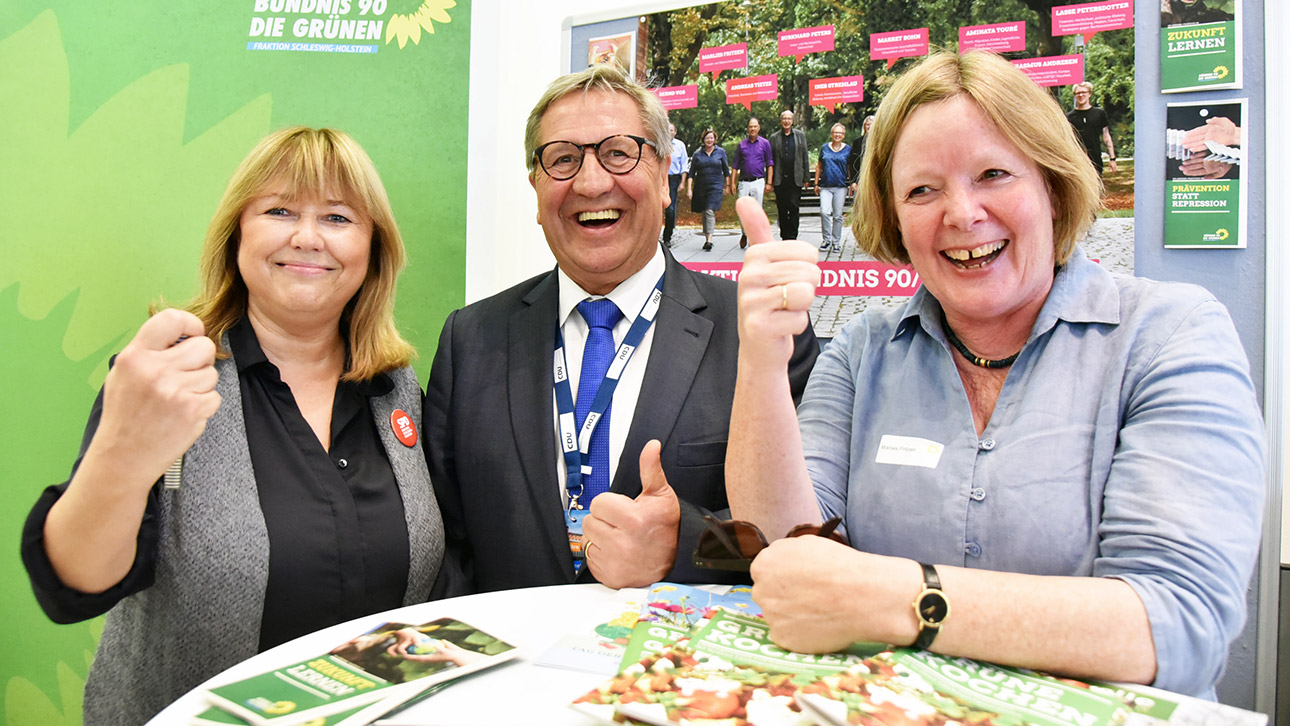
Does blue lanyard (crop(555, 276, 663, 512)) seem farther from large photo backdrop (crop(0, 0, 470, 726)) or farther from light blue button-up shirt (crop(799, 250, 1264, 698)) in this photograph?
large photo backdrop (crop(0, 0, 470, 726))

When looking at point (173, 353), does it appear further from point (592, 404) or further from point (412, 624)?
point (592, 404)

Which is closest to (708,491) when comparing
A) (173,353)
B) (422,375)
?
(173,353)

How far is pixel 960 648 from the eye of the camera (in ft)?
3.48

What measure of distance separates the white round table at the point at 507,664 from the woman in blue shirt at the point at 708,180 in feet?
6.72

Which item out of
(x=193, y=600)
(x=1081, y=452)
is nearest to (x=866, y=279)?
(x=1081, y=452)

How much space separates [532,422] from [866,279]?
1.51 m

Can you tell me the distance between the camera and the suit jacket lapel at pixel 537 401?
1.97m

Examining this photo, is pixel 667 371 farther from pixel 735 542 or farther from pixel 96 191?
pixel 96 191

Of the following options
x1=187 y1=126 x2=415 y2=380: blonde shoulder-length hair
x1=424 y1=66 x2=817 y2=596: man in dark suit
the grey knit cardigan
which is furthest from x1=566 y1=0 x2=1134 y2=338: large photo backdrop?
the grey knit cardigan

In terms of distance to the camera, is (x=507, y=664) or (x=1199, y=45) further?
(x=1199, y=45)

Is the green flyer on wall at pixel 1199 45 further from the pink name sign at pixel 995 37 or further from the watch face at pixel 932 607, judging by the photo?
the watch face at pixel 932 607

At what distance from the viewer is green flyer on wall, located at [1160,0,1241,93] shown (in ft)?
7.67

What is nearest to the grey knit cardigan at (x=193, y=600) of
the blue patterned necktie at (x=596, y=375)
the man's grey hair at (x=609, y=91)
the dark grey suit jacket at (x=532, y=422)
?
the dark grey suit jacket at (x=532, y=422)

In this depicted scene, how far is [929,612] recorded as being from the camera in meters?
1.07
